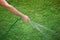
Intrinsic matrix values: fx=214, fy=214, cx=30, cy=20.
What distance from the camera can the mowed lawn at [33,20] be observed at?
345 cm

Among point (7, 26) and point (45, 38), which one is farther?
point (7, 26)

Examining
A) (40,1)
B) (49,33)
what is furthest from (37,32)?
(40,1)

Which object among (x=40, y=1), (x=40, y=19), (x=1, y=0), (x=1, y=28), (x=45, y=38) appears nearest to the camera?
(x=1, y=0)

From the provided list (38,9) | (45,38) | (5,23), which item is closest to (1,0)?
(45,38)

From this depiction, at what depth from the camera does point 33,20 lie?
3867 millimetres

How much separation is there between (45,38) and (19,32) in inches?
18.1

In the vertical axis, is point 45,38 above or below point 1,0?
below

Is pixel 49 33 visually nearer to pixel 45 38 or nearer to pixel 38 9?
pixel 45 38

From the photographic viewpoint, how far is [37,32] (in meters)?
3.52

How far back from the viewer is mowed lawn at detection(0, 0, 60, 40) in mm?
3448

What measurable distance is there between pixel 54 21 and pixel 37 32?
0.47 metres

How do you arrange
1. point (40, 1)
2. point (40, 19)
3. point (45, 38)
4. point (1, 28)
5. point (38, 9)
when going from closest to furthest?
point (45, 38), point (1, 28), point (40, 19), point (38, 9), point (40, 1)

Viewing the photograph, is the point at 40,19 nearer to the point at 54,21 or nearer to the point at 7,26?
the point at 54,21

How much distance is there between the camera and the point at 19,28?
11.9 feet
